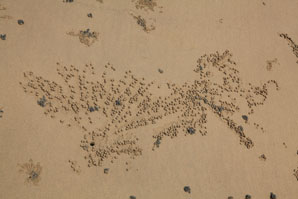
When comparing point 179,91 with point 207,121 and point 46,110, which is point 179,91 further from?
point 46,110

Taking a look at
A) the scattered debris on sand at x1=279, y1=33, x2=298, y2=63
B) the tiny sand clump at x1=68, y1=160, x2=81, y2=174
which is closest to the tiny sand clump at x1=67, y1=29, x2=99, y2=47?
the tiny sand clump at x1=68, y1=160, x2=81, y2=174

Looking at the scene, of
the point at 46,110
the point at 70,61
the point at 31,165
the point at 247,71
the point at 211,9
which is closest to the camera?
the point at 31,165

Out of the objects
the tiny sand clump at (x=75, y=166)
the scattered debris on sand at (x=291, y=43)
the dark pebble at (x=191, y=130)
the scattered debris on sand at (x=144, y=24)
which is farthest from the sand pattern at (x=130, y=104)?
the scattered debris on sand at (x=291, y=43)

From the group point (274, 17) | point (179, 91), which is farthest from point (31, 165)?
point (274, 17)

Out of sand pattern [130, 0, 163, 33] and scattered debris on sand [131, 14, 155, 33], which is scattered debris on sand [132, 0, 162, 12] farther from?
scattered debris on sand [131, 14, 155, 33]

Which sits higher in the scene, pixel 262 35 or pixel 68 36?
pixel 262 35

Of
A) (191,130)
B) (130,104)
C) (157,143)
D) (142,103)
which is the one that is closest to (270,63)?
(191,130)
